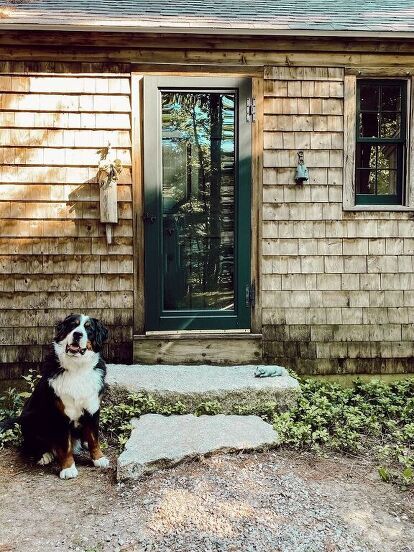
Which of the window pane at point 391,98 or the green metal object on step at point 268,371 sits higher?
the window pane at point 391,98

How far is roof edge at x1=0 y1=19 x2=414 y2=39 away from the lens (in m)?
4.49

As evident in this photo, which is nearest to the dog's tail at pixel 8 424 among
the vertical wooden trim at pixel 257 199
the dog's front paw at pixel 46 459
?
the dog's front paw at pixel 46 459

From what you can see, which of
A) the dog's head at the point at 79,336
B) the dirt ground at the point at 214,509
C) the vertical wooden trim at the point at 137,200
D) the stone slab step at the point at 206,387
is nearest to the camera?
the dirt ground at the point at 214,509

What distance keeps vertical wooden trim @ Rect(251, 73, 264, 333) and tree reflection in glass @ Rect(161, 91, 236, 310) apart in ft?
0.68

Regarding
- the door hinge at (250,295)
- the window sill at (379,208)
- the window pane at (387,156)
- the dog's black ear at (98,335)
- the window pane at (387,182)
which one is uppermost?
the window pane at (387,156)

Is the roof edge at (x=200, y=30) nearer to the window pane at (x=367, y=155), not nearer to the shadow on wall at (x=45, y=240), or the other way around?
the shadow on wall at (x=45, y=240)

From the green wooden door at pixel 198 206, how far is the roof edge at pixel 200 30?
1.35 ft

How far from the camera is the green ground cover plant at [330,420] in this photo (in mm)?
3805

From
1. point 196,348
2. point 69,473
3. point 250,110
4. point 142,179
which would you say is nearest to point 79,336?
point 69,473

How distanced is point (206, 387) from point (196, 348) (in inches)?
29.2

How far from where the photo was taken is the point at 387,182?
5191mm

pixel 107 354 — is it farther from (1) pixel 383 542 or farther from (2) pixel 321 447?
(1) pixel 383 542

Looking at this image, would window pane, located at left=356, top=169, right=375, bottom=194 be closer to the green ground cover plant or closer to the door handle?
the green ground cover plant

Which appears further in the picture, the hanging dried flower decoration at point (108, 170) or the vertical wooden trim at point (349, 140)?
the vertical wooden trim at point (349, 140)
